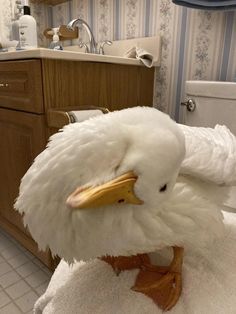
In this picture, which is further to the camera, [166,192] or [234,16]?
[234,16]

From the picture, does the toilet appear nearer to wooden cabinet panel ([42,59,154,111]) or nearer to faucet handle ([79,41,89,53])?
wooden cabinet panel ([42,59,154,111])

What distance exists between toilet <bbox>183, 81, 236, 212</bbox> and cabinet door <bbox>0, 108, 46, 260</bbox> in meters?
0.51

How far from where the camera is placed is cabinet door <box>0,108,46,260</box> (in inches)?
33.0

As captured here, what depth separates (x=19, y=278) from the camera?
1011 millimetres

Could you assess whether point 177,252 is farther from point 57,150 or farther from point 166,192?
point 57,150

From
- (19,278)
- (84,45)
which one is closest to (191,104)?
(84,45)

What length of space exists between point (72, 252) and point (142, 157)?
0.58 feet

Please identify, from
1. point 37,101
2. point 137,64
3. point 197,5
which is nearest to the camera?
point 37,101

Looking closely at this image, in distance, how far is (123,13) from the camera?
1.25 m

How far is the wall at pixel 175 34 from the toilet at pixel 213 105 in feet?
0.74

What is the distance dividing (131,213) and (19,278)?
0.87 metres

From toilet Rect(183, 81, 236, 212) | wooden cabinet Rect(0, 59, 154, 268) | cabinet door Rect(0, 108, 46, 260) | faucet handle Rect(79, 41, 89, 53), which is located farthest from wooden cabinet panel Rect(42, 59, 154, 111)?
faucet handle Rect(79, 41, 89, 53)

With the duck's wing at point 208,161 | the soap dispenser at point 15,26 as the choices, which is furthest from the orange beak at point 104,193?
the soap dispenser at point 15,26

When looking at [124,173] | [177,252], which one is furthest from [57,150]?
[177,252]
